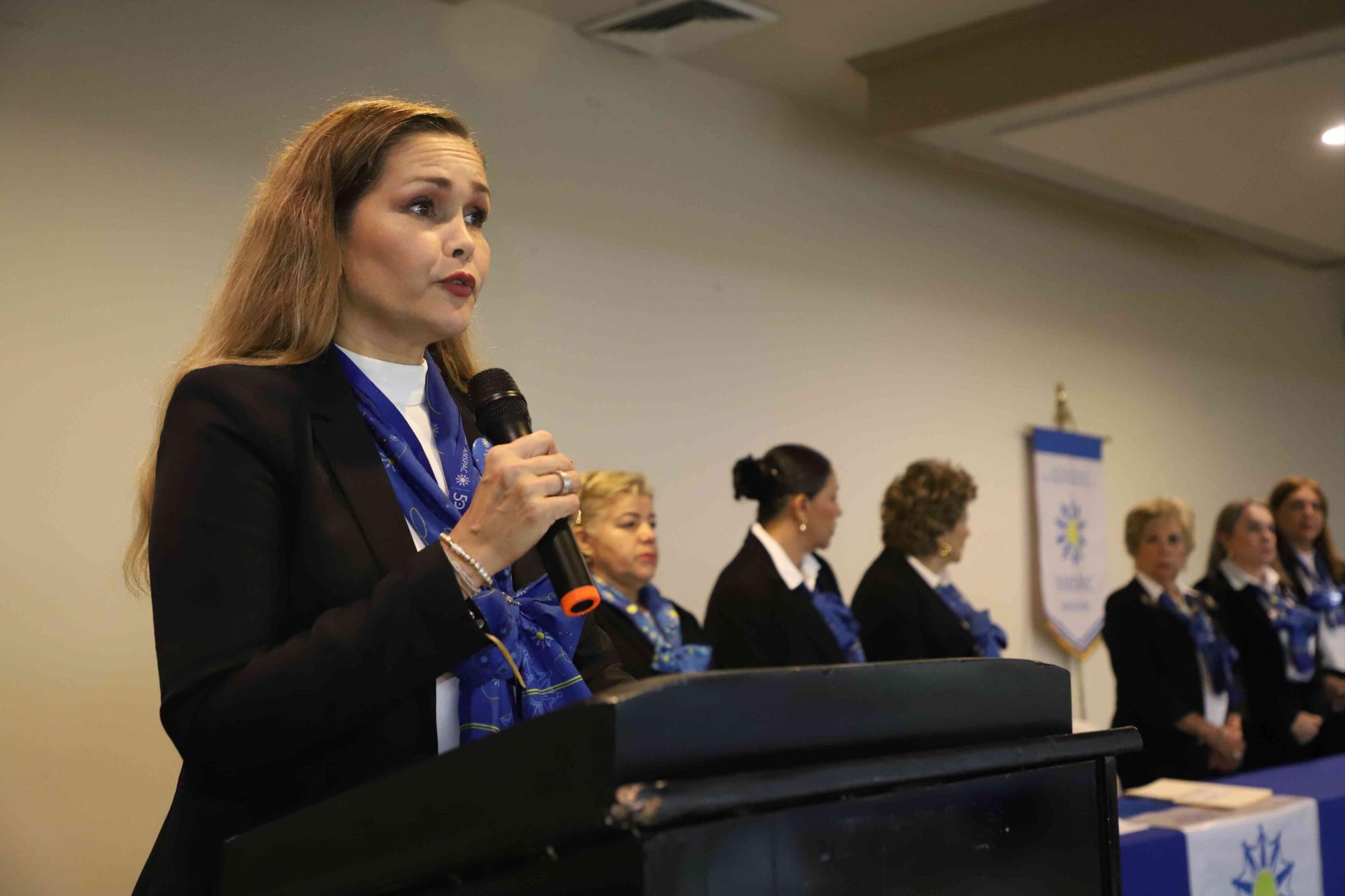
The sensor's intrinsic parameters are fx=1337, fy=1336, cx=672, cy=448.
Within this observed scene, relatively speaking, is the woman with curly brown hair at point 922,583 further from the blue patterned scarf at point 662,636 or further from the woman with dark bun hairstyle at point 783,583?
the blue patterned scarf at point 662,636

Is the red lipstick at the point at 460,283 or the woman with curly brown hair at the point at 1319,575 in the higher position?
the red lipstick at the point at 460,283

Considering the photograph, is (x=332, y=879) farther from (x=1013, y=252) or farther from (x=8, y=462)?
(x=1013, y=252)

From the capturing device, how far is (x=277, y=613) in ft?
3.82

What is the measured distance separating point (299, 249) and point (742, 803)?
0.84 m

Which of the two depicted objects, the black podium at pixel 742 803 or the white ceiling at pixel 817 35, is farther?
the white ceiling at pixel 817 35

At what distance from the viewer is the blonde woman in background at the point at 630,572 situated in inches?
150

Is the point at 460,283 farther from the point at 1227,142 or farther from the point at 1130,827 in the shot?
the point at 1227,142

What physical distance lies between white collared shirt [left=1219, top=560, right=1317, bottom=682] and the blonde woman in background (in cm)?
285

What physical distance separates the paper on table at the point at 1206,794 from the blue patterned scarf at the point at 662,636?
4.04 ft

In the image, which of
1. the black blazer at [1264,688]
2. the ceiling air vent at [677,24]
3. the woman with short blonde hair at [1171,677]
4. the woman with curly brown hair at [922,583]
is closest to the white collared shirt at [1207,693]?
the woman with short blonde hair at [1171,677]

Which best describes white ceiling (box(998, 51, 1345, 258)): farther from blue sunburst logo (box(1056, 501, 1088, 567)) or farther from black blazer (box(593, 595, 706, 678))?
black blazer (box(593, 595, 706, 678))

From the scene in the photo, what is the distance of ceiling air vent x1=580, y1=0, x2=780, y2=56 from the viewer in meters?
4.71

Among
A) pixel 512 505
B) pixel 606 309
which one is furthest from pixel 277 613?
pixel 606 309

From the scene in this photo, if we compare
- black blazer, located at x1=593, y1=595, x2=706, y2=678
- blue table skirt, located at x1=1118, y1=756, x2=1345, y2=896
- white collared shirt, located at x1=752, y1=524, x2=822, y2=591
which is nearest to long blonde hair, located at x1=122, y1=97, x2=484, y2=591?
blue table skirt, located at x1=1118, y1=756, x2=1345, y2=896
